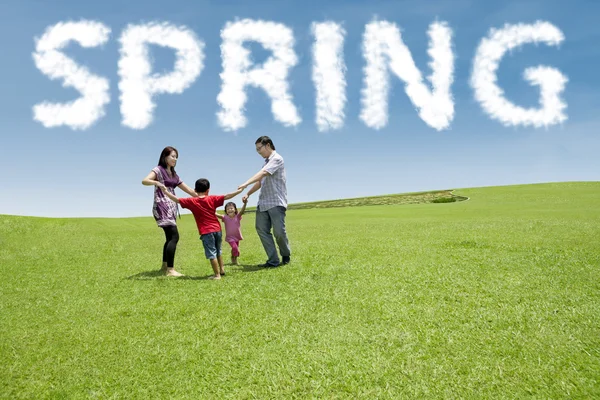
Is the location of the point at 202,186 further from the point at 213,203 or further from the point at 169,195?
the point at 169,195

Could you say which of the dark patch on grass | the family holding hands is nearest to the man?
the family holding hands

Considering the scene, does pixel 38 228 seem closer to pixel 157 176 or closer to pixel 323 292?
pixel 157 176

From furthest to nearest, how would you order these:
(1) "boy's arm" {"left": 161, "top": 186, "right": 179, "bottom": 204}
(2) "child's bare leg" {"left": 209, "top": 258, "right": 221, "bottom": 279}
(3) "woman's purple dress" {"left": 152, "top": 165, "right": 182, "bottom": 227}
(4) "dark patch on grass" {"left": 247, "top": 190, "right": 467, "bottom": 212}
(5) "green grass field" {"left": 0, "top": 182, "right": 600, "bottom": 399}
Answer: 1. (4) "dark patch on grass" {"left": 247, "top": 190, "right": 467, "bottom": 212}
2. (3) "woman's purple dress" {"left": 152, "top": 165, "right": 182, "bottom": 227}
3. (1) "boy's arm" {"left": 161, "top": 186, "right": 179, "bottom": 204}
4. (2) "child's bare leg" {"left": 209, "top": 258, "right": 221, "bottom": 279}
5. (5) "green grass field" {"left": 0, "top": 182, "right": 600, "bottom": 399}

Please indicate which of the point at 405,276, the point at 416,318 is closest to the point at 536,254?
the point at 405,276

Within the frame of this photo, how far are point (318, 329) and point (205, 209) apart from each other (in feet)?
13.7

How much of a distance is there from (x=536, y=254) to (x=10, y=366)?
1058 centimetres

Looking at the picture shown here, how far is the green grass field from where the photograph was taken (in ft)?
12.7

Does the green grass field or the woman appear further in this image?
the woman

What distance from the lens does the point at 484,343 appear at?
4578 millimetres

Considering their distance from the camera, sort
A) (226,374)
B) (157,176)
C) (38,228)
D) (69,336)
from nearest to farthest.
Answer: (226,374) < (69,336) < (157,176) < (38,228)

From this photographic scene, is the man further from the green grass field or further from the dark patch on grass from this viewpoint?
the dark patch on grass

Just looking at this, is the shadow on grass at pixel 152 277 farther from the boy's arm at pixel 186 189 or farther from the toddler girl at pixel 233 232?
the boy's arm at pixel 186 189

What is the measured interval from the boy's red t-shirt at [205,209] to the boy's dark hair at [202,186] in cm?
23

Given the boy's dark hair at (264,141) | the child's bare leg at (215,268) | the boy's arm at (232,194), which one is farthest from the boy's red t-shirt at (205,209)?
the boy's dark hair at (264,141)
